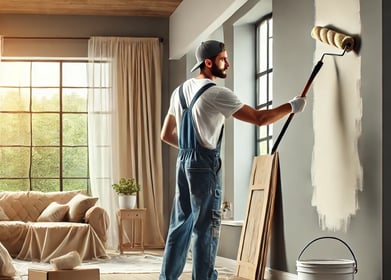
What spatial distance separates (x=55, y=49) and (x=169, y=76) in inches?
58.0

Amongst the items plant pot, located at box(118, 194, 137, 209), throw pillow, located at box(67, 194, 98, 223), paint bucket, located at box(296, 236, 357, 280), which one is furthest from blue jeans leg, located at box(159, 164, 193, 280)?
plant pot, located at box(118, 194, 137, 209)

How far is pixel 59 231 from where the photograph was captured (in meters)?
8.45

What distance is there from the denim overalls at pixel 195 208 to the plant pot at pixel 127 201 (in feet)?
14.8

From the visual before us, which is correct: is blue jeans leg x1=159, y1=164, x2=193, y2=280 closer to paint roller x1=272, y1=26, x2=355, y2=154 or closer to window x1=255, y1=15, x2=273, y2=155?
paint roller x1=272, y1=26, x2=355, y2=154

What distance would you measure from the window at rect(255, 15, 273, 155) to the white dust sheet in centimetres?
218

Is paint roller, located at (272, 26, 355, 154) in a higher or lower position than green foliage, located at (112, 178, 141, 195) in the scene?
higher

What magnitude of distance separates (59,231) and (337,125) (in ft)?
14.0

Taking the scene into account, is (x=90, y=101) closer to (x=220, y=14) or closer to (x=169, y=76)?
(x=169, y=76)

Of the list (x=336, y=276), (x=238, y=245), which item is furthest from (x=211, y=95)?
(x=238, y=245)

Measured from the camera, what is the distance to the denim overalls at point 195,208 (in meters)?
4.67

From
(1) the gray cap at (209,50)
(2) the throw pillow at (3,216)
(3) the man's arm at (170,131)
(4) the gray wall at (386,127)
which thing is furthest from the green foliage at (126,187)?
(4) the gray wall at (386,127)

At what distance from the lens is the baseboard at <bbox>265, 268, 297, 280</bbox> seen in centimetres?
573

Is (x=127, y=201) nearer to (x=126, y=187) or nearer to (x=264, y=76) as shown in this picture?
(x=126, y=187)

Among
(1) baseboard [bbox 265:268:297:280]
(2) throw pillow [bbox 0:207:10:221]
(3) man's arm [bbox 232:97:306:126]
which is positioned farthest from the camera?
(2) throw pillow [bbox 0:207:10:221]
